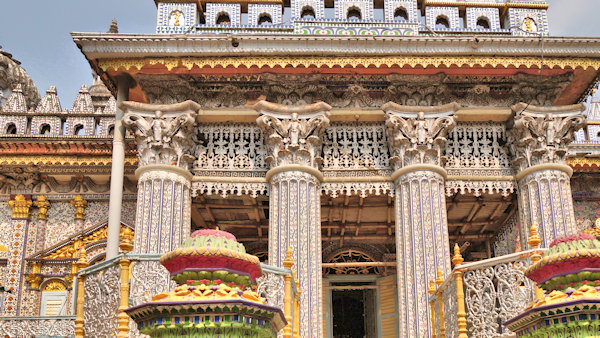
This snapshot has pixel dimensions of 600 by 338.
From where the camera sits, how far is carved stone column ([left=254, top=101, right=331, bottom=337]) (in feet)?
39.0

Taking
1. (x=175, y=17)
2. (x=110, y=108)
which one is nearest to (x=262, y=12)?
(x=175, y=17)

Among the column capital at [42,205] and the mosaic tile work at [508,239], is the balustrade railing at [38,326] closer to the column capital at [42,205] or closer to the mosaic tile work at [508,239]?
the column capital at [42,205]

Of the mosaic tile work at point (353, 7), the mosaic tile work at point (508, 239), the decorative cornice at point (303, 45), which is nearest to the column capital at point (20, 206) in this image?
the decorative cornice at point (303, 45)

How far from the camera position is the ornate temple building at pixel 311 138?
12.3m

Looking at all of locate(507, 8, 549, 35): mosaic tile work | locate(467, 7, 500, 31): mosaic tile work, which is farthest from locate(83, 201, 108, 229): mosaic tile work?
locate(507, 8, 549, 35): mosaic tile work

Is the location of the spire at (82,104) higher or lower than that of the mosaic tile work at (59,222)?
higher

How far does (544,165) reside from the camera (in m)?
12.6

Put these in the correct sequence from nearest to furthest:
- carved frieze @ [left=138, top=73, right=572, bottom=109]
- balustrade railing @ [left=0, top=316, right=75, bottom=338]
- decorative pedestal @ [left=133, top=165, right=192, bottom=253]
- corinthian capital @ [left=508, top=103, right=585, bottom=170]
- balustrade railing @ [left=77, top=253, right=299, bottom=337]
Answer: balustrade railing @ [left=77, top=253, right=299, bottom=337]
balustrade railing @ [left=0, top=316, right=75, bottom=338]
decorative pedestal @ [left=133, top=165, right=192, bottom=253]
corinthian capital @ [left=508, top=103, right=585, bottom=170]
carved frieze @ [left=138, top=73, right=572, bottom=109]

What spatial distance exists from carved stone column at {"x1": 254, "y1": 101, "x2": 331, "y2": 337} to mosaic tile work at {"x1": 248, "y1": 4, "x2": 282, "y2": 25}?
247 centimetres

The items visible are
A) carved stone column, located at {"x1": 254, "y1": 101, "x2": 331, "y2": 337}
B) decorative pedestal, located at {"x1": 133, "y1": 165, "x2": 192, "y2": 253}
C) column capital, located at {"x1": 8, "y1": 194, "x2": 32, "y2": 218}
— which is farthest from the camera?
column capital, located at {"x1": 8, "y1": 194, "x2": 32, "y2": 218}

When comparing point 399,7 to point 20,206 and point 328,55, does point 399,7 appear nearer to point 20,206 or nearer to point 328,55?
point 328,55

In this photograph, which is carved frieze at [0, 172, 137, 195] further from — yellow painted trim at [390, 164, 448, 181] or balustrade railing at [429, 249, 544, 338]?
balustrade railing at [429, 249, 544, 338]

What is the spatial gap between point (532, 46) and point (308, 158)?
4.20 m

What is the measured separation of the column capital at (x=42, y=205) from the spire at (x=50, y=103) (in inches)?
71.4
